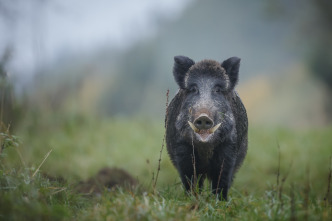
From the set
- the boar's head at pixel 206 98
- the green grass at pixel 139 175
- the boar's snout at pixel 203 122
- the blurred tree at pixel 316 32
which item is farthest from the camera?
the blurred tree at pixel 316 32

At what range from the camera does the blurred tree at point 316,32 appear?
19.9m

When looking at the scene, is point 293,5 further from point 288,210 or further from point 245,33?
point 245,33

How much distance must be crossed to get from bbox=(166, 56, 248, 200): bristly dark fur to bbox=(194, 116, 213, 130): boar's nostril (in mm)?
156

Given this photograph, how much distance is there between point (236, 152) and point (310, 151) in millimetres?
5747

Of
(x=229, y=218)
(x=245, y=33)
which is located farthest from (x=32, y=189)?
(x=245, y=33)

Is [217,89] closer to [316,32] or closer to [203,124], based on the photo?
[203,124]

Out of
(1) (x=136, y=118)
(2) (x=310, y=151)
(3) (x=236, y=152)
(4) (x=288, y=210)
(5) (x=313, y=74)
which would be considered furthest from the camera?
(5) (x=313, y=74)

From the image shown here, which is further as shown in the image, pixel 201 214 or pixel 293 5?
pixel 293 5

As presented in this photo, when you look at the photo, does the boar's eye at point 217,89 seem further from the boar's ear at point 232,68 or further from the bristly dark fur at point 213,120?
the boar's ear at point 232,68

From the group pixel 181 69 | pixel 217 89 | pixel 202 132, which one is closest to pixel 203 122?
pixel 202 132

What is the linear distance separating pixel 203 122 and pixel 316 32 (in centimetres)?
1921

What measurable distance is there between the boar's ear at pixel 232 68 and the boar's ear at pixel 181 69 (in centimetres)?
41

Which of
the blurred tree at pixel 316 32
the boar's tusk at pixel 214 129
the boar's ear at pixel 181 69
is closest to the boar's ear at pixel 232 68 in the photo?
the boar's ear at pixel 181 69

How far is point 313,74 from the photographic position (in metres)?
20.4
